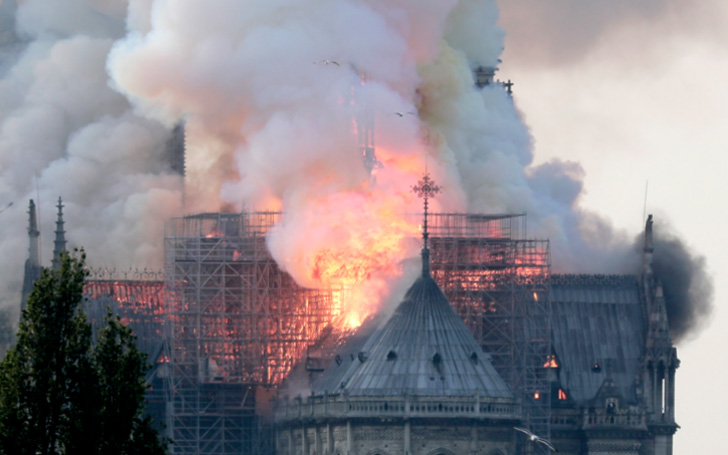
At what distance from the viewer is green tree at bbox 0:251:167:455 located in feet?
439

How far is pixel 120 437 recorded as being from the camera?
135m

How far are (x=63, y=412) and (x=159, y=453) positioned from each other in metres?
4.54

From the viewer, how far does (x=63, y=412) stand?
134 meters

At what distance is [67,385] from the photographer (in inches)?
5310

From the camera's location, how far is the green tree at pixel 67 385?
133750 mm

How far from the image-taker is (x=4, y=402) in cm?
13388

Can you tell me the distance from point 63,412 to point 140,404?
5036 millimetres

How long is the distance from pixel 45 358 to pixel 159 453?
257 inches

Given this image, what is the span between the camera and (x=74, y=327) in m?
136

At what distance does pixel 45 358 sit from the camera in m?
135

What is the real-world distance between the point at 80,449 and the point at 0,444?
3.46 meters

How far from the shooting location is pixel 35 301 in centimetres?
13488

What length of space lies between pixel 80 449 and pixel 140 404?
542 cm

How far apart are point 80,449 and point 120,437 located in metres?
2.10
